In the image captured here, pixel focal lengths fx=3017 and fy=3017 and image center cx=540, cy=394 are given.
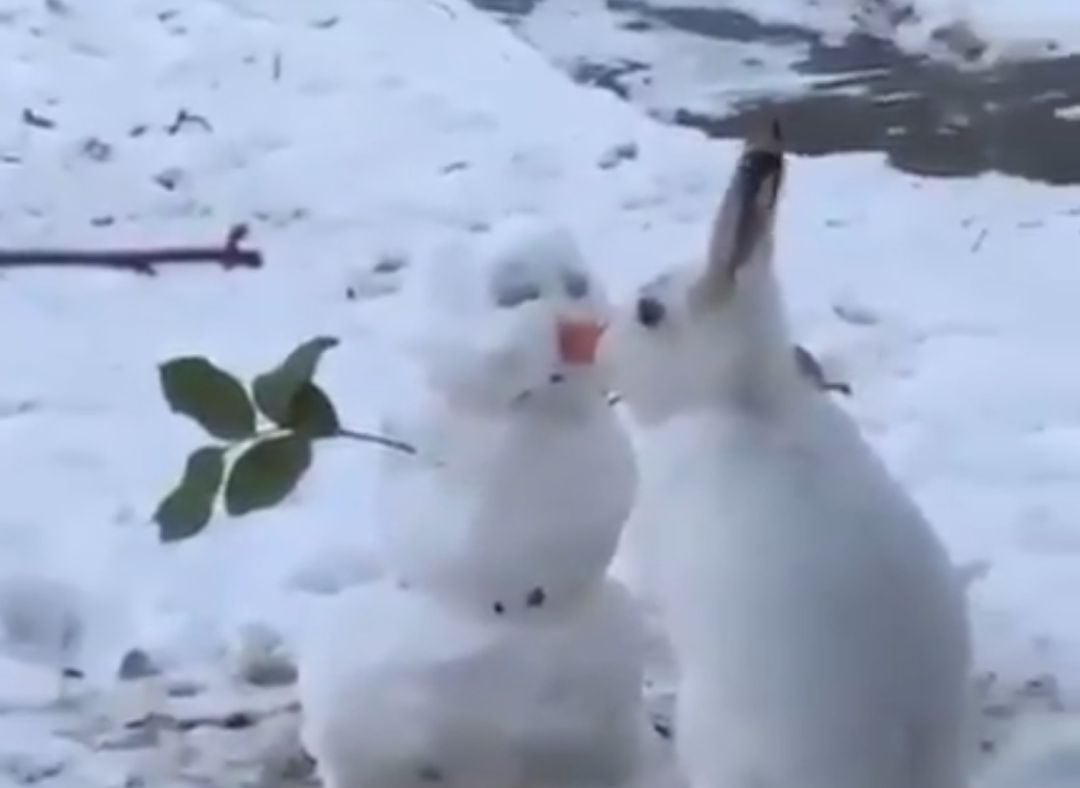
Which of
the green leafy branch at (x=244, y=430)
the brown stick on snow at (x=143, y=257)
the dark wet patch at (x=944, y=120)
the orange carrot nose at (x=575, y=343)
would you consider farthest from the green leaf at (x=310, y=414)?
the dark wet patch at (x=944, y=120)

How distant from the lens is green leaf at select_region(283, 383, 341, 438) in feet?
5.66

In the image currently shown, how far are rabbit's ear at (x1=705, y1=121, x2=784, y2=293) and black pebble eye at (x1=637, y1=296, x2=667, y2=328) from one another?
7 centimetres

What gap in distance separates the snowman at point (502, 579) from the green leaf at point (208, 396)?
102cm

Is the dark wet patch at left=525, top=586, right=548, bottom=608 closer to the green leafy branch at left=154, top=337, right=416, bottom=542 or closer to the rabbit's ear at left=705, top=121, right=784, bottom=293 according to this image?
the rabbit's ear at left=705, top=121, right=784, bottom=293

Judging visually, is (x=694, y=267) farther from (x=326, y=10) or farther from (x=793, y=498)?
(x=326, y=10)

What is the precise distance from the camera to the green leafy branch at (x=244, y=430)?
1716 millimetres

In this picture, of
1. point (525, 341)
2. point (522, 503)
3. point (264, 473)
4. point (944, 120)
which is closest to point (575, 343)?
point (525, 341)

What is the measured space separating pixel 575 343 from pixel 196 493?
3.50ft

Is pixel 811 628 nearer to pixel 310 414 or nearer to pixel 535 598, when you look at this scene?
pixel 535 598

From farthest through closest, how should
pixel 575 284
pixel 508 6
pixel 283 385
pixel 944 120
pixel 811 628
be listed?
pixel 508 6
pixel 944 120
pixel 575 284
pixel 811 628
pixel 283 385

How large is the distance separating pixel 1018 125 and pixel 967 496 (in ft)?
5.73

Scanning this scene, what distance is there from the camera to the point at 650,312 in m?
2.83

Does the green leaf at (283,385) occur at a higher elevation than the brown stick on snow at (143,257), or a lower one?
lower

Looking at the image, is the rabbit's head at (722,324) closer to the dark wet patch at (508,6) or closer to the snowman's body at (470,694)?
the snowman's body at (470,694)
